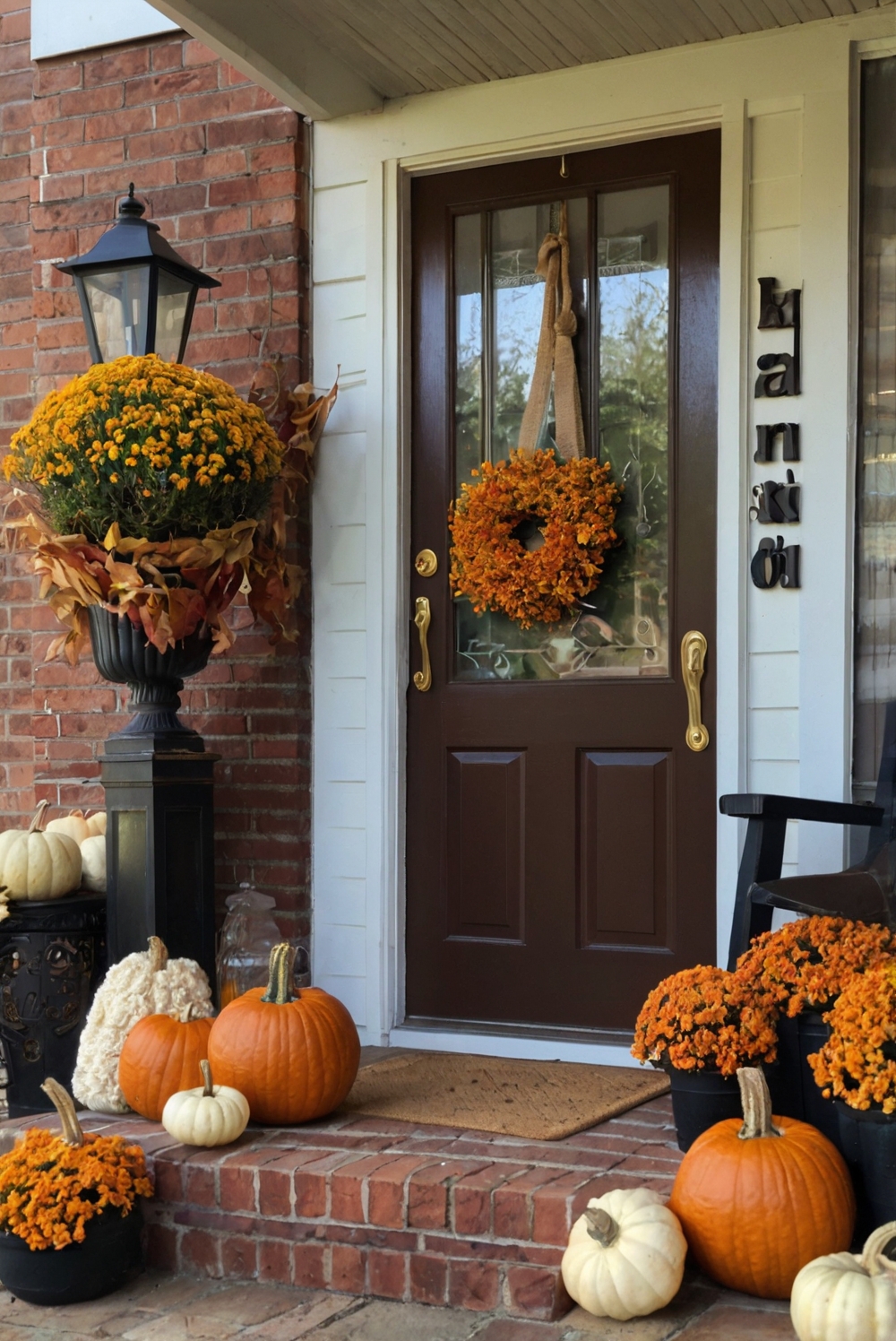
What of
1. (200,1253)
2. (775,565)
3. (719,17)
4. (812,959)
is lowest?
(200,1253)

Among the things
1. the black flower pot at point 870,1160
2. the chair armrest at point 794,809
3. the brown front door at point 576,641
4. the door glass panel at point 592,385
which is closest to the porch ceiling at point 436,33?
the brown front door at point 576,641

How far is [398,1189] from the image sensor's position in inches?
101

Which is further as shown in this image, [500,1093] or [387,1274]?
[500,1093]

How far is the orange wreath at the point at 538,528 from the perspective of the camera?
3547 mm

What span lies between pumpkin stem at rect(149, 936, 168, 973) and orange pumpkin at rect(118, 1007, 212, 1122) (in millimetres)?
204

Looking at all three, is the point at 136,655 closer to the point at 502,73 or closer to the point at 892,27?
the point at 502,73

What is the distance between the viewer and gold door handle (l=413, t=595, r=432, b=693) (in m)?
3.79

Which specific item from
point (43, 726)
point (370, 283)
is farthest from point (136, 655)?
point (370, 283)

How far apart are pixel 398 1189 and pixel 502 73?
9.19 ft

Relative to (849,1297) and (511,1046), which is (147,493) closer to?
(511,1046)

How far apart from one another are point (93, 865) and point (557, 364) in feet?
5.95

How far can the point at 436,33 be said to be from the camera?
347cm

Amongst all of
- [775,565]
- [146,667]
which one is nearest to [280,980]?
[146,667]

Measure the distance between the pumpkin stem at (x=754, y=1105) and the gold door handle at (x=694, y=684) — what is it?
1.22 metres
